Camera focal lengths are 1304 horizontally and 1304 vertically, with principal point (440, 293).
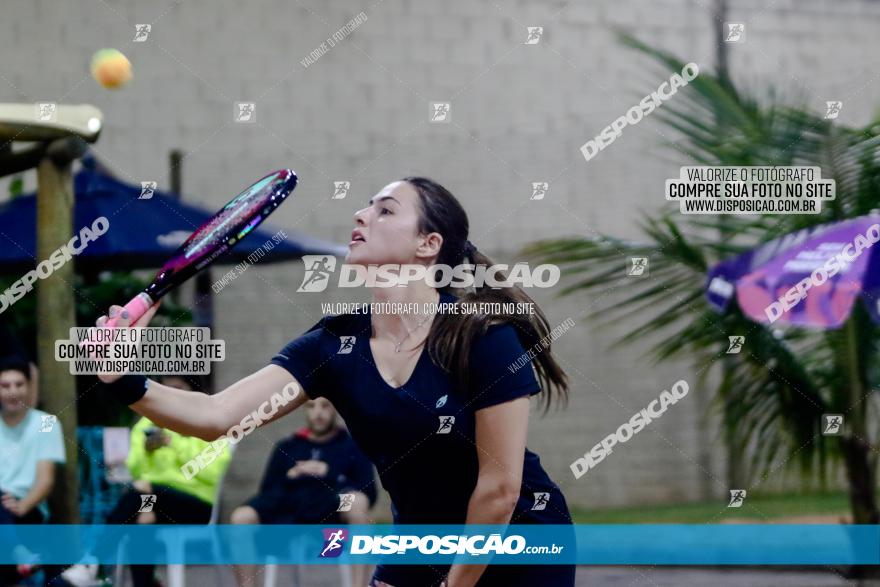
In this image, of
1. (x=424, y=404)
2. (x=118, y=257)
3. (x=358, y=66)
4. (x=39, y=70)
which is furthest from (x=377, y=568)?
(x=39, y=70)

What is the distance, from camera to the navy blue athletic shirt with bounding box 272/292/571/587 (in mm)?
4168

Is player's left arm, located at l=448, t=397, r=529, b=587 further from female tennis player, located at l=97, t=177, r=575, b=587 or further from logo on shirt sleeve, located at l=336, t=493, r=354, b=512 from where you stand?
logo on shirt sleeve, located at l=336, t=493, r=354, b=512

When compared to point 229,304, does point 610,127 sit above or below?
above

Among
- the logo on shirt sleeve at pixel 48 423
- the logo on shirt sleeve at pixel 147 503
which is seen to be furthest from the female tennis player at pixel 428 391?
the logo on shirt sleeve at pixel 48 423

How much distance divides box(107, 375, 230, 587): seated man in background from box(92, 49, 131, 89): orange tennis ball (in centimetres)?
121

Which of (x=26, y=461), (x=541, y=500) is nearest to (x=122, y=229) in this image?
(x=26, y=461)

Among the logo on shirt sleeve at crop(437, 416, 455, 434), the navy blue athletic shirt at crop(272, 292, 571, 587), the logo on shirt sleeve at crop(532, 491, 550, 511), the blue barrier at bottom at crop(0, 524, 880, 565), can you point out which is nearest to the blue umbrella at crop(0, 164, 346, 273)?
the navy blue athletic shirt at crop(272, 292, 571, 587)

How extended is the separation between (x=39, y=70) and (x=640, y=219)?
7.04 ft

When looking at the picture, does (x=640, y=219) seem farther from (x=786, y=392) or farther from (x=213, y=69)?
(x=213, y=69)

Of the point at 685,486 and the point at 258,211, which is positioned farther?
the point at 685,486

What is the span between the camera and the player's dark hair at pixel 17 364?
15.0 ft

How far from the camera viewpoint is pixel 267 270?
458cm

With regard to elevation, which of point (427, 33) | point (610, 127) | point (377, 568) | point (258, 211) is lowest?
point (377, 568)

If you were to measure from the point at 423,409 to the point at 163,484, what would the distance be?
107 centimetres
